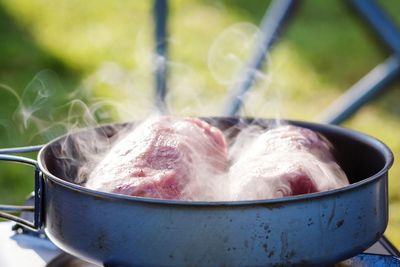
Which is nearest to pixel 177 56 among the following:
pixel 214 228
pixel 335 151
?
pixel 335 151

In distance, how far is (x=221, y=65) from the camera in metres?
3.29

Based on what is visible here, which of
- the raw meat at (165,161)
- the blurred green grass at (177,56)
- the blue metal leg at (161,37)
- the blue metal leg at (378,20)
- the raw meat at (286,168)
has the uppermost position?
the blue metal leg at (378,20)

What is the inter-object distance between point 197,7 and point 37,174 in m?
4.82

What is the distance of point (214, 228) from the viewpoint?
1201 mm

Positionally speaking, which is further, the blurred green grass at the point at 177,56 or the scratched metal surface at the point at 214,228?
the blurred green grass at the point at 177,56

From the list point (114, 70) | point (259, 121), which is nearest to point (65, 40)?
point (114, 70)

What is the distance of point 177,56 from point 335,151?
11.6 feet

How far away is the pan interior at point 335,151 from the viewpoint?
5.31 ft

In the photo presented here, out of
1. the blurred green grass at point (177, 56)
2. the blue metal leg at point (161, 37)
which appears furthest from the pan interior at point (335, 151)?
the blurred green grass at point (177, 56)

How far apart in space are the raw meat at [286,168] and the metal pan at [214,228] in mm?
149

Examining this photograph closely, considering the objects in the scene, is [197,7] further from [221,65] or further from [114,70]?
[221,65]

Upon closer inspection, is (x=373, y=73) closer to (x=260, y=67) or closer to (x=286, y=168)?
(x=260, y=67)

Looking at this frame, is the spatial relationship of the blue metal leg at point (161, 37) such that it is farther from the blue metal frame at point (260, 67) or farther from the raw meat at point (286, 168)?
the raw meat at point (286, 168)

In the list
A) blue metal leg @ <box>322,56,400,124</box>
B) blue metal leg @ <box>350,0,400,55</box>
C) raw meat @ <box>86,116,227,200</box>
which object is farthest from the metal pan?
blue metal leg @ <box>322,56,400,124</box>
